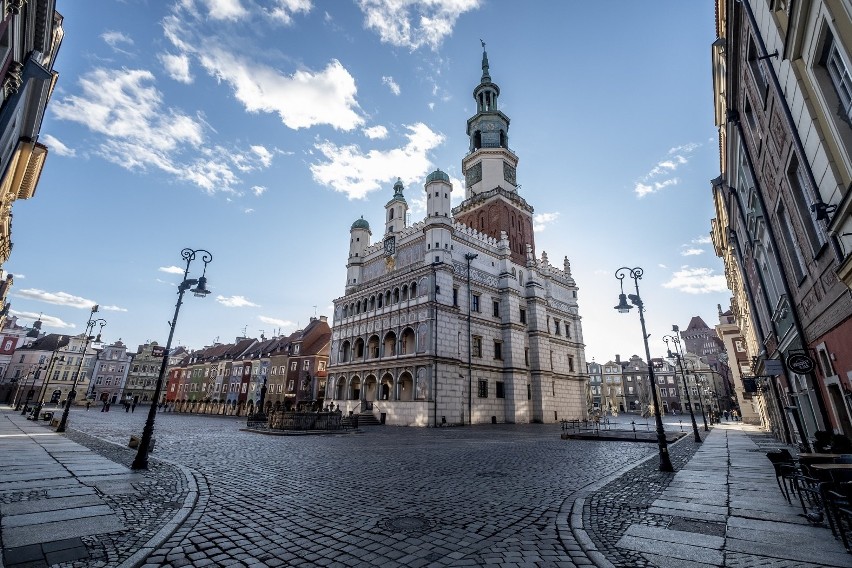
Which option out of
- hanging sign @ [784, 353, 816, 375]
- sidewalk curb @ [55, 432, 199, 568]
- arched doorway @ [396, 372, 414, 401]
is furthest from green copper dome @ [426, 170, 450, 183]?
sidewalk curb @ [55, 432, 199, 568]

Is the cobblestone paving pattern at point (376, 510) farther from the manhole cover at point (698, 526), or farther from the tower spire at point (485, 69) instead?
the tower spire at point (485, 69)

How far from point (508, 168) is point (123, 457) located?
151 feet

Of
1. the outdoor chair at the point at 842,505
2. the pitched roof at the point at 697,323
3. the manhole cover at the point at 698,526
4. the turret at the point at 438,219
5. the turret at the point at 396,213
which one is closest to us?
the outdoor chair at the point at 842,505

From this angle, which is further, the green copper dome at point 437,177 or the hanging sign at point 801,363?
the green copper dome at point 437,177

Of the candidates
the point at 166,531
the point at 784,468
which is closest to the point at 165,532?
the point at 166,531

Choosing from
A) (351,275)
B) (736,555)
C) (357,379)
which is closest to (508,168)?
(351,275)

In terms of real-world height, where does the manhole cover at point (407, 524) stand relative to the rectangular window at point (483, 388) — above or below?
below

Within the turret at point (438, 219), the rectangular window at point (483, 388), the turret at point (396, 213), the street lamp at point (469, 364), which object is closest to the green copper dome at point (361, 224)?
the turret at point (396, 213)

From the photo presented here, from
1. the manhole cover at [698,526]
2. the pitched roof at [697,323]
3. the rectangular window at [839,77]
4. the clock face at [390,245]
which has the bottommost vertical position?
the manhole cover at [698,526]

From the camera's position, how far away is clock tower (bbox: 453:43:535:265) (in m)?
44.8

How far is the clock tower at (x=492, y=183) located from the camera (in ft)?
147

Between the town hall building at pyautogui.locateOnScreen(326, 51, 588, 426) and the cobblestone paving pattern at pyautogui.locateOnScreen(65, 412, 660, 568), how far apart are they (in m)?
20.7

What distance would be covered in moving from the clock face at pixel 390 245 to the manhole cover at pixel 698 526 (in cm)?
3630

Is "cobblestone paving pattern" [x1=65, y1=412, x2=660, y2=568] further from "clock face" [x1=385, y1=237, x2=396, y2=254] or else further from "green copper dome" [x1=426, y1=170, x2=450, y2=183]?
"green copper dome" [x1=426, y1=170, x2=450, y2=183]
